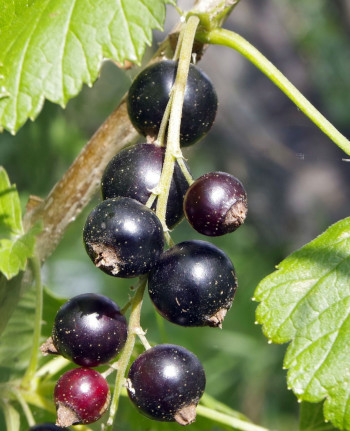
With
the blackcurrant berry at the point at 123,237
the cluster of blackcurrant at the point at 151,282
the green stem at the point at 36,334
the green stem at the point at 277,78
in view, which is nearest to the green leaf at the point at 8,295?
the green stem at the point at 36,334

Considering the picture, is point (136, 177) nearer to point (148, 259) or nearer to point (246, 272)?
point (148, 259)

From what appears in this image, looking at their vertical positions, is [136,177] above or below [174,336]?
above

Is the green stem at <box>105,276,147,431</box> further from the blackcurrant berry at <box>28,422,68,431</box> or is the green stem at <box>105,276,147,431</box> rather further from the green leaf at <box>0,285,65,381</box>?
the green leaf at <box>0,285,65,381</box>

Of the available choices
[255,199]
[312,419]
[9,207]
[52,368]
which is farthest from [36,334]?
[255,199]

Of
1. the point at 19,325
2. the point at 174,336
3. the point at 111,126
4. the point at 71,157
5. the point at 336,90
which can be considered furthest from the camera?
the point at 336,90

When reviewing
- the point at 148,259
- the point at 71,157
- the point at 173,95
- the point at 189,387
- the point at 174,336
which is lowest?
the point at 174,336

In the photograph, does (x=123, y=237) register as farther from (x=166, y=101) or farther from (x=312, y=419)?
(x=312, y=419)

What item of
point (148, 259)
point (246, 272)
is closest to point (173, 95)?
point (148, 259)
